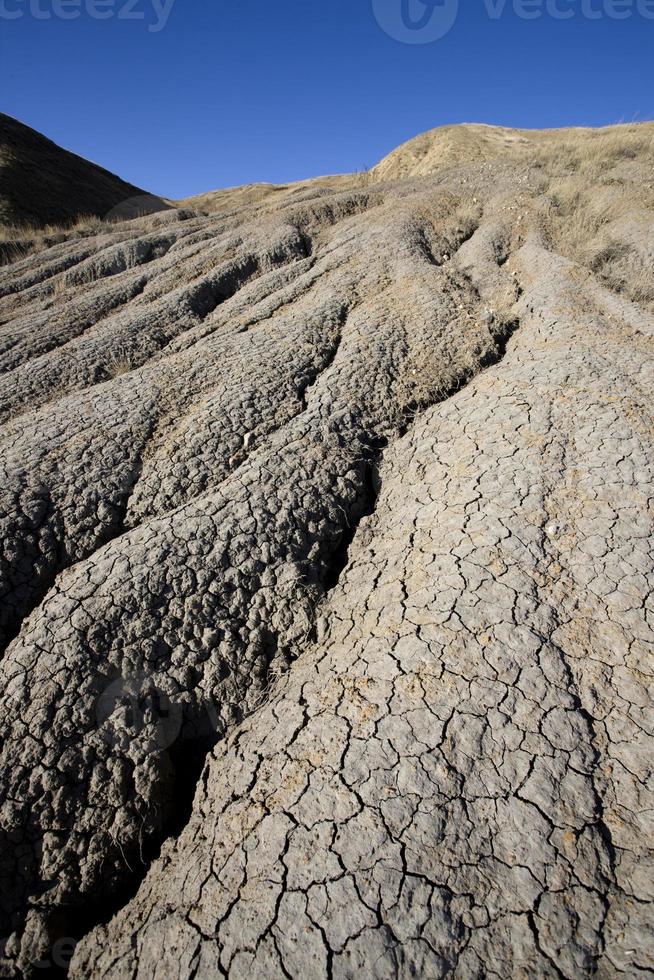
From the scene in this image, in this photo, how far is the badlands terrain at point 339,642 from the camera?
1348 mm

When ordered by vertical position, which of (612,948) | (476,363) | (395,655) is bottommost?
(612,948)

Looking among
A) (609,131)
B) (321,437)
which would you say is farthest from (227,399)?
(609,131)

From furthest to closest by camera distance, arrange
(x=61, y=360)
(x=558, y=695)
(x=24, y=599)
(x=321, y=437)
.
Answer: (x=61, y=360)
(x=321, y=437)
(x=24, y=599)
(x=558, y=695)

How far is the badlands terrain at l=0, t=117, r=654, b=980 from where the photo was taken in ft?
4.42

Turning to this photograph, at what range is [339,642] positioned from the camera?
2.08 meters

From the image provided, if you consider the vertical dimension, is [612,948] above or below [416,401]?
below

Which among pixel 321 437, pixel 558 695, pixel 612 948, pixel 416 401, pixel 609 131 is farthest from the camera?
pixel 609 131

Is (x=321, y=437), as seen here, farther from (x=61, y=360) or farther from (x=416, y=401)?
(x=61, y=360)

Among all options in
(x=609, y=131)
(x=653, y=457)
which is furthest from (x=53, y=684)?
(x=609, y=131)

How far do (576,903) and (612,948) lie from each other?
0.33 ft

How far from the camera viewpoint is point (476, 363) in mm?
3416

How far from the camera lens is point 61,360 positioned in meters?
4.05

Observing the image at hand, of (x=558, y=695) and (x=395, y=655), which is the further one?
(x=395, y=655)

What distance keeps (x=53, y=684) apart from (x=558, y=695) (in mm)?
1931
